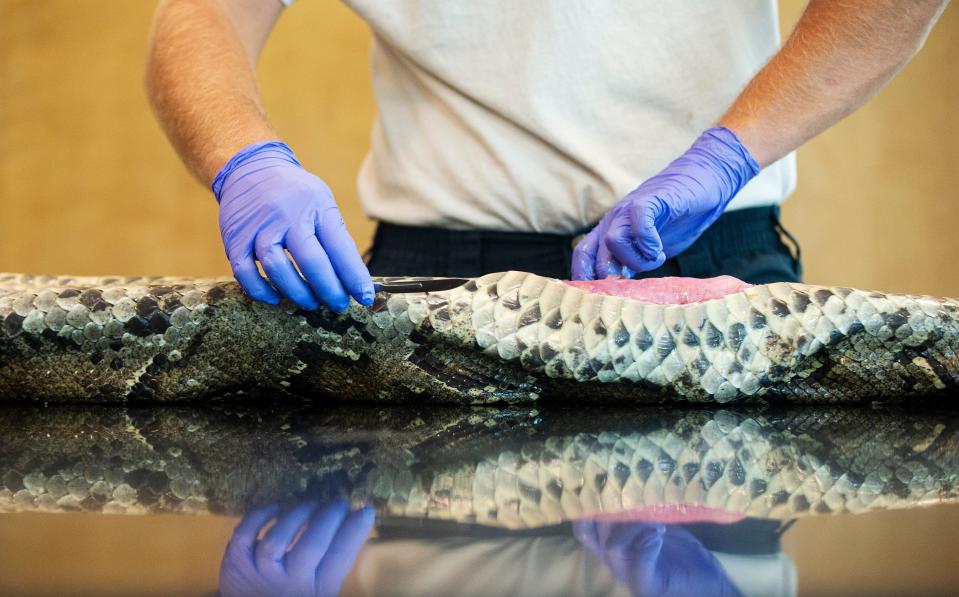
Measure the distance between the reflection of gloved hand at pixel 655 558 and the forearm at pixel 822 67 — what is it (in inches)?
36.5

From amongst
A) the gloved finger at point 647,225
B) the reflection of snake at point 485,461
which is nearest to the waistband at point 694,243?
the gloved finger at point 647,225

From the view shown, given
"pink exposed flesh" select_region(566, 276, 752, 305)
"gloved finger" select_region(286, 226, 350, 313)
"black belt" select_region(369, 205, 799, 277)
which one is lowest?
"black belt" select_region(369, 205, 799, 277)

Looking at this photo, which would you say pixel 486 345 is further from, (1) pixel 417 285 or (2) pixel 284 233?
(2) pixel 284 233

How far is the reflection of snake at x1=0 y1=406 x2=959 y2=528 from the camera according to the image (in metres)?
0.51

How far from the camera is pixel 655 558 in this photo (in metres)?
0.38

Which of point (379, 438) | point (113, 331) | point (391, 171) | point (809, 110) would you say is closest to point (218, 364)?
point (113, 331)

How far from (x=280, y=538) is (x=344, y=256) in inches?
22.7

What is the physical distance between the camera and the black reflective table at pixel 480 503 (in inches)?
14.4

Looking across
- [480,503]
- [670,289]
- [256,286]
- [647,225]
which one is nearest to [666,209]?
[647,225]

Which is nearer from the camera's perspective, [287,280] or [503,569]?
[503,569]

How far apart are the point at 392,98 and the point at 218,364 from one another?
2.49 feet

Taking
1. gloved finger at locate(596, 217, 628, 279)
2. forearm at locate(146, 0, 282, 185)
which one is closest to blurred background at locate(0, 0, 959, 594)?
forearm at locate(146, 0, 282, 185)

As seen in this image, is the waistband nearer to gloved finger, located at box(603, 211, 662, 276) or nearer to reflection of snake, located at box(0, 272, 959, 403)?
gloved finger, located at box(603, 211, 662, 276)

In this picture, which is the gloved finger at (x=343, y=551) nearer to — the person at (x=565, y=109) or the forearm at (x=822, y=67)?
the person at (x=565, y=109)
